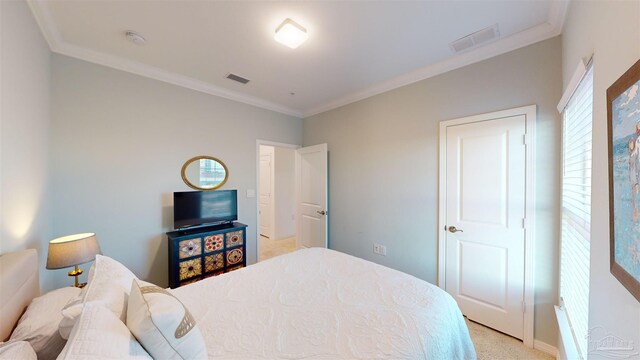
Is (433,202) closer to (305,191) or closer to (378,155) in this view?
(378,155)

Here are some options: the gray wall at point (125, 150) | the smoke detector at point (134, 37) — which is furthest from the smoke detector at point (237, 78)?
the smoke detector at point (134, 37)

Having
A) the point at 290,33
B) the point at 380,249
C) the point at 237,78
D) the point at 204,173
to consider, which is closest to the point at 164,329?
the point at 290,33

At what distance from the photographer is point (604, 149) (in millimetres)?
933

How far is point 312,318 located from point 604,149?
1526 mm

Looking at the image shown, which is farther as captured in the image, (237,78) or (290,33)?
(237,78)

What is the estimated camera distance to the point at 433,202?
252 cm

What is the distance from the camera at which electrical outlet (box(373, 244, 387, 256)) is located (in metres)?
2.96

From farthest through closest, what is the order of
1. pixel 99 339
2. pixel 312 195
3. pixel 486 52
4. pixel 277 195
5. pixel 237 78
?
pixel 277 195 → pixel 312 195 → pixel 237 78 → pixel 486 52 → pixel 99 339

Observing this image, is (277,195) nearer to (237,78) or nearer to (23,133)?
(237,78)

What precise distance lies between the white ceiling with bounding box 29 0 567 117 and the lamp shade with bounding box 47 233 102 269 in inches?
66.0

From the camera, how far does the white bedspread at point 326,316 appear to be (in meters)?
Result: 1.04

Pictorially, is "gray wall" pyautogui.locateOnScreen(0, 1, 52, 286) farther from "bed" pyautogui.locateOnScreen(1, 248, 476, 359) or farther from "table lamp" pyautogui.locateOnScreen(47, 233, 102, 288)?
"bed" pyautogui.locateOnScreen(1, 248, 476, 359)

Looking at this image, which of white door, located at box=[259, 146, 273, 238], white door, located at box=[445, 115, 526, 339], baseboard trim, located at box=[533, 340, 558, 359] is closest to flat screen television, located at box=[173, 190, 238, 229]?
white door, located at box=[259, 146, 273, 238]

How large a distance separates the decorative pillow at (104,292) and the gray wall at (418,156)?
2573mm
